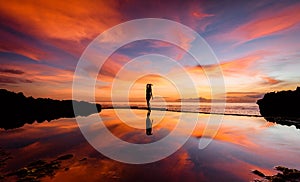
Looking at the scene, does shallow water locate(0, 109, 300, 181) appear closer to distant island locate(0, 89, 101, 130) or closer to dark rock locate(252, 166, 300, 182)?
dark rock locate(252, 166, 300, 182)

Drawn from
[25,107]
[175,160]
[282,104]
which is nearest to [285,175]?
[175,160]

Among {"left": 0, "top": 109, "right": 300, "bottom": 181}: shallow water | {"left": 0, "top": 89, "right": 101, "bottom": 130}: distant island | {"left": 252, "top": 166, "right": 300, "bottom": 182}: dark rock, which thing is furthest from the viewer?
{"left": 0, "top": 89, "right": 101, "bottom": 130}: distant island

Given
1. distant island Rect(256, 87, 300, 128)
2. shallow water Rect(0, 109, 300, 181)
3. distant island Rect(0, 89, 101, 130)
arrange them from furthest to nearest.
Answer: distant island Rect(256, 87, 300, 128) < distant island Rect(0, 89, 101, 130) < shallow water Rect(0, 109, 300, 181)

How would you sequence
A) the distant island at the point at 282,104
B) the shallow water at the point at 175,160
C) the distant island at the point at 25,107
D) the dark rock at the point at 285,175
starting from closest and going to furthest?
the dark rock at the point at 285,175
the shallow water at the point at 175,160
the distant island at the point at 25,107
the distant island at the point at 282,104

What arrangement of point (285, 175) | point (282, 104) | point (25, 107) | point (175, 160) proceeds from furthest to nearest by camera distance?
point (282, 104), point (25, 107), point (175, 160), point (285, 175)

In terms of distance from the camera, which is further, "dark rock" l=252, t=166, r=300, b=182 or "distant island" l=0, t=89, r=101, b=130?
"distant island" l=0, t=89, r=101, b=130

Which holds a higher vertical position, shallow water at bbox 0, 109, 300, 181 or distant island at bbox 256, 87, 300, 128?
distant island at bbox 256, 87, 300, 128

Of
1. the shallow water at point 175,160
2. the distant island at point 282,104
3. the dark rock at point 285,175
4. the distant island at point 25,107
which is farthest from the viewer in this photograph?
the distant island at point 282,104

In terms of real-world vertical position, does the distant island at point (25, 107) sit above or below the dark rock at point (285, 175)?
above

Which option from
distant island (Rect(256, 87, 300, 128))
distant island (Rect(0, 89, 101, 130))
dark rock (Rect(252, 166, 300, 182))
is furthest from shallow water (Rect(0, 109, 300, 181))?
distant island (Rect(256, 87, 300, 128))

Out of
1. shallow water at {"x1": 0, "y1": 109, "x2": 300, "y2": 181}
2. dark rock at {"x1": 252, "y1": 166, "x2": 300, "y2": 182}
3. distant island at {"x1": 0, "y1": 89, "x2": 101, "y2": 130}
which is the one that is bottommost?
dark rock at {"x1": 252, "y1": 166, "x2": 300, "y2": 182}

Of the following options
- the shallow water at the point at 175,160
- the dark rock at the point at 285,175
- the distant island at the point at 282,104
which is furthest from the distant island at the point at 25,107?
the distant island at the point at 282,104

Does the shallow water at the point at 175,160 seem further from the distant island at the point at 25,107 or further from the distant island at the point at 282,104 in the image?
the distant island at the point at 282,104

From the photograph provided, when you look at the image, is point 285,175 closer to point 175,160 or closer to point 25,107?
point 175,160
